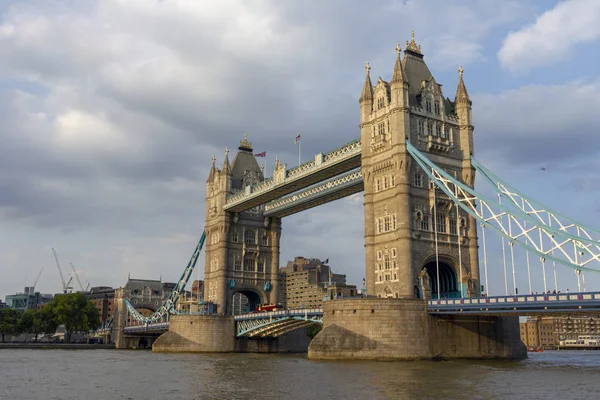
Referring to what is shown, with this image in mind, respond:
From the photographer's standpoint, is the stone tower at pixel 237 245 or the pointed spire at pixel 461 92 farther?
the stone tower at pixel 237 245

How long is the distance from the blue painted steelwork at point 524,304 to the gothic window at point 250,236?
47751 mm

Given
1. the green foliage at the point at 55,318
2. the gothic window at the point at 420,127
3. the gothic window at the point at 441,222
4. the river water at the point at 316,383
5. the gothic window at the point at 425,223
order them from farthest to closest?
the green foliage at the point at 55,318 → the gothic window at the point at 420,127 → the gothic window at the point at 441,222 → the gothic window at the point at 425,223 → the river water at the point at 316,383

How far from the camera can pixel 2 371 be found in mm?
51156

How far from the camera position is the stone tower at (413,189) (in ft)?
200

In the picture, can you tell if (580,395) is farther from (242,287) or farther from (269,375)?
(242,287)

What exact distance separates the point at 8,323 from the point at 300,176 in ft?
253

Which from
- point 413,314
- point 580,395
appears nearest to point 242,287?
point 413,314

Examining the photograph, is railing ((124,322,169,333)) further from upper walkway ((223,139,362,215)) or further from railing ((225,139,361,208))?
railing ((225,139,361,208))

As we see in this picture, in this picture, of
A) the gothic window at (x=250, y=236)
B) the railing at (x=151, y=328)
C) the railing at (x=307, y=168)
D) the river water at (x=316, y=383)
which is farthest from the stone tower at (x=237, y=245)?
the river water at (x=316, y=383)

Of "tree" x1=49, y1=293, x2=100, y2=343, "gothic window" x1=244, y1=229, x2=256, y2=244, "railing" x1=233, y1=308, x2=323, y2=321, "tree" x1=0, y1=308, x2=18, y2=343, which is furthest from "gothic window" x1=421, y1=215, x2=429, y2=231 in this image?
"tree" x1=0, y1=308, x2=18, y2=343

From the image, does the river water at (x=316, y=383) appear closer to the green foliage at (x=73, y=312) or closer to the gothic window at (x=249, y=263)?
the gothic window at (x=249, y=263)

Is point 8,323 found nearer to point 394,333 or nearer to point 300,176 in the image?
point 300,176

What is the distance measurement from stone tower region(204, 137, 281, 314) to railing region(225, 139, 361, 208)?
4.21m

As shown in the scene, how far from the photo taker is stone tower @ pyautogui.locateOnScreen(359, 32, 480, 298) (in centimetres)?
6100
